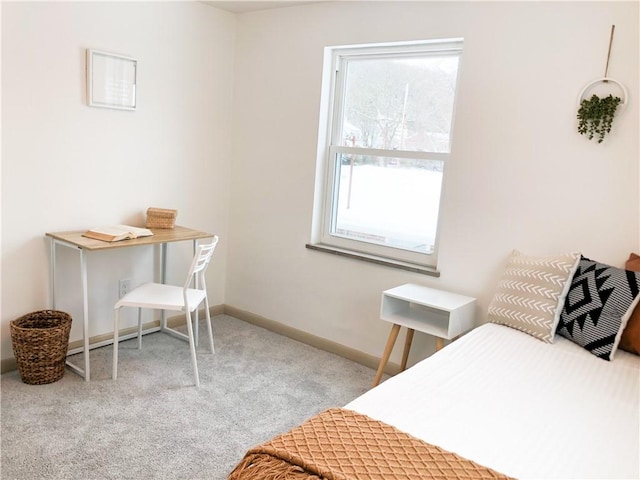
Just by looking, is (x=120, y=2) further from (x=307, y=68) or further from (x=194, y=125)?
(x=307, y=68)

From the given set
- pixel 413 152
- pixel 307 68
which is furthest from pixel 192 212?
pixel 413 152

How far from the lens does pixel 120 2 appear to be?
306cm

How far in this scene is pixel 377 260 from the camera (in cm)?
318

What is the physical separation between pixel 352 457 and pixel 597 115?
195 cm

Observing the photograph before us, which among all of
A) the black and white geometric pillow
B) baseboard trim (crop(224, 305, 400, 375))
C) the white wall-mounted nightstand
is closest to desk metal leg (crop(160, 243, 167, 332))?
baseboard trim (crop(224, 305, 400, 375))

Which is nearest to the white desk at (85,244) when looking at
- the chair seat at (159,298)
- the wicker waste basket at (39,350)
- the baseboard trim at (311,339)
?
the wicker waste basket at (39,350)

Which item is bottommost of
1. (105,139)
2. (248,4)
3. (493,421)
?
(493,421)

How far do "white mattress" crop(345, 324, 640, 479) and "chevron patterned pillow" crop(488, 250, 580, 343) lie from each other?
153 mm

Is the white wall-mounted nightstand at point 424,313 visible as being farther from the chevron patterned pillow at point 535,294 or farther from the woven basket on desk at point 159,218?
the woven basket on desk at point 159,218

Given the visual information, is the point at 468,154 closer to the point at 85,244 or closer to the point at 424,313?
the point at 424,313

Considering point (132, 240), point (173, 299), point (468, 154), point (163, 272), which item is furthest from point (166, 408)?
point (468, 154)

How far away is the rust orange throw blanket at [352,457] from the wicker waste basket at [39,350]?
1.82 m

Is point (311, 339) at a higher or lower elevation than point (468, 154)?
lower

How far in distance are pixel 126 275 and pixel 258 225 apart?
100 cm
